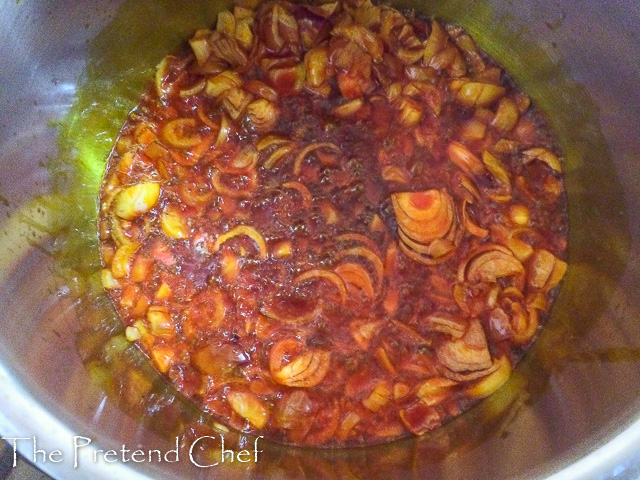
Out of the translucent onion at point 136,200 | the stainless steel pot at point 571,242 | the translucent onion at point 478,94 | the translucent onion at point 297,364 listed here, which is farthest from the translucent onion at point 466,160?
the translucent onion at point 136,200

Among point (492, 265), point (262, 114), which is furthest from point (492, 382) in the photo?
point (262, 114)

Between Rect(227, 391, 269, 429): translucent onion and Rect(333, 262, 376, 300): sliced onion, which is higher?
Rect(333, 262, 376, 300): sliced onion

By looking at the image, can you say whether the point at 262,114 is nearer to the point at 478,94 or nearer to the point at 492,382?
the point at 478,94

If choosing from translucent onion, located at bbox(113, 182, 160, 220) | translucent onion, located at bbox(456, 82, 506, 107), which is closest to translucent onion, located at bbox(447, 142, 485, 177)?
translucent onion, located at bbox(456, 82, 506, 107)

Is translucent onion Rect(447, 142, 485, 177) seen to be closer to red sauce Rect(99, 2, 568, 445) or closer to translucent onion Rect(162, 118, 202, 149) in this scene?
red sauce Rect(99, 2, 568, 445)

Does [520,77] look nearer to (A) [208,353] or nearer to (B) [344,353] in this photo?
(B) [344,353]

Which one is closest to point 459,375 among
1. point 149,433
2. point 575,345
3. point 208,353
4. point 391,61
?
point 575,345

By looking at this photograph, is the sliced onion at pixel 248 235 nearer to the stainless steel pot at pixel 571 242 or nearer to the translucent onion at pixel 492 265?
the stainless steel pot at pixel 571 242
